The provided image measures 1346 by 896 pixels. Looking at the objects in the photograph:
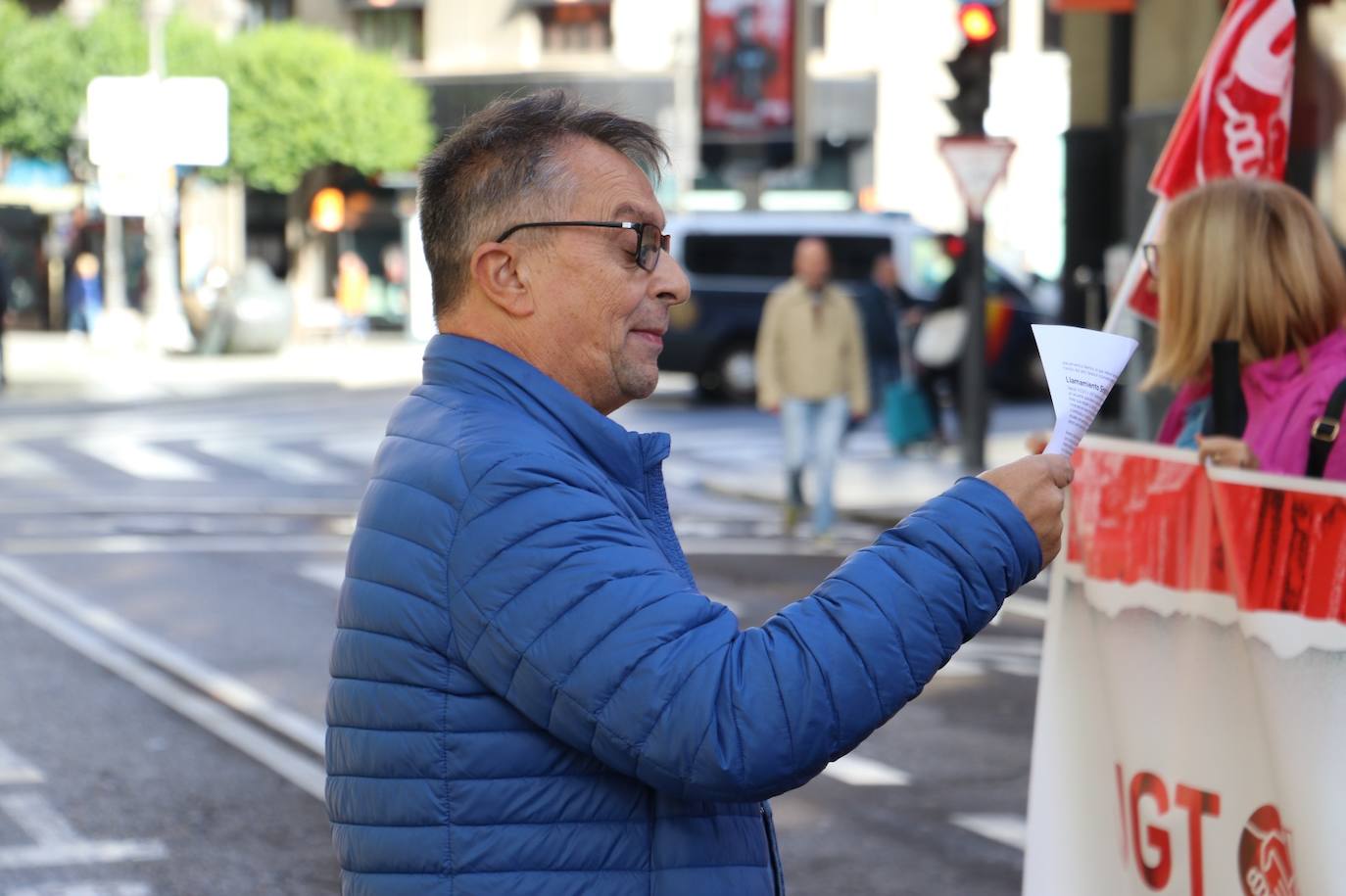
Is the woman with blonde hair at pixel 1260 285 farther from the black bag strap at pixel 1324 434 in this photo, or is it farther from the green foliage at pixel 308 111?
the green foliage at pixel 308 111

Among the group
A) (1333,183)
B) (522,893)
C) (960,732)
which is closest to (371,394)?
(1333,183)

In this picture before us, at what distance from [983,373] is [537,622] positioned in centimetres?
1424

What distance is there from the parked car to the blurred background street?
0.15ft

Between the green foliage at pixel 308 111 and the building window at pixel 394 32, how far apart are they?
3.22m

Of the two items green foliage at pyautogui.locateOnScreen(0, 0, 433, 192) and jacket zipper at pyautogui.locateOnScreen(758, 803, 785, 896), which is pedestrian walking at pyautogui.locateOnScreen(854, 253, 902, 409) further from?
green foliage at pyautogui.locateOnScreen(0, 0, 433, 192)

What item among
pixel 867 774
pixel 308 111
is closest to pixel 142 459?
pixel 867 774

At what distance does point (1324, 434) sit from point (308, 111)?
40987mm

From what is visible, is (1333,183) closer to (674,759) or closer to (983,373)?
(983,373)

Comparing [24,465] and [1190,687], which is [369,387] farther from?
[1190,687]

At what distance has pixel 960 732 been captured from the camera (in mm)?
7523

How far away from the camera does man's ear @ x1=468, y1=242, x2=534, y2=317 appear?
223cm

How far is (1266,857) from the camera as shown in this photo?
3.12 metres

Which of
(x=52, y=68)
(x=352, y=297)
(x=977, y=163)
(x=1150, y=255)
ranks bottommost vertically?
(x=352, y=297)

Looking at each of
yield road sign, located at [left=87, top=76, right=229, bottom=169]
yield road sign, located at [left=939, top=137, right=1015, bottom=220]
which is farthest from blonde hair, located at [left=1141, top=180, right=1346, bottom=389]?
yield road sign, located at [left=87, top=76, right=229, bottom=169]
